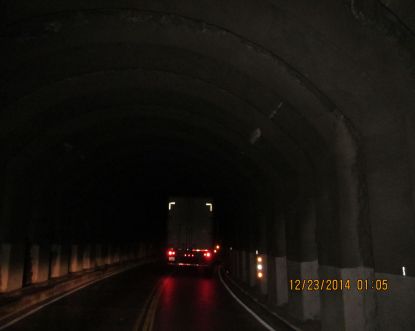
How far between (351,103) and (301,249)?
574cm

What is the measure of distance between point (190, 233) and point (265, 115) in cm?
1697

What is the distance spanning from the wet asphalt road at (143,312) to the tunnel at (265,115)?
175cm

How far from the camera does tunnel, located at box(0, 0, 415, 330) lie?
893cm

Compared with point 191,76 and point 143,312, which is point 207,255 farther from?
point 191,76

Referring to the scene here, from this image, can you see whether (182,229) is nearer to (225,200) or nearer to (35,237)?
(225,200)

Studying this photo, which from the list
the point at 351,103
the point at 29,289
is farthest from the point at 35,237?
the point at 351,103

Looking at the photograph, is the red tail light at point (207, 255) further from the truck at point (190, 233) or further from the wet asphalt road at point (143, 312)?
the wet asphalt road at point (143, 312)

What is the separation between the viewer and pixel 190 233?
96.4 feet

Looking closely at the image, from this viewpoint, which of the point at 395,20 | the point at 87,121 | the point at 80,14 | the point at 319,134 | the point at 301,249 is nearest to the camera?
the point at 395,20

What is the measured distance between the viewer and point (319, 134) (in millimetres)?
11234
